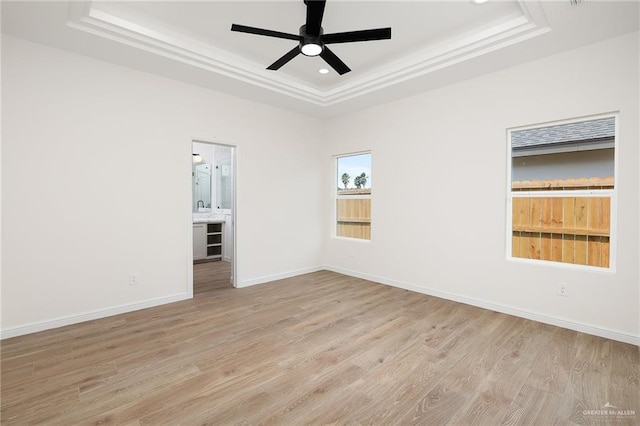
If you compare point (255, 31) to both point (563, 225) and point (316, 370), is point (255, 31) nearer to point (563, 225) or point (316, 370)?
point (316, 370)

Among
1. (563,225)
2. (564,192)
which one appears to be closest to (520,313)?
(563,225)

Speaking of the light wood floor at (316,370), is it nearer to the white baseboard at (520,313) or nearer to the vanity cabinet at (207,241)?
the white baseboard at (520,313)

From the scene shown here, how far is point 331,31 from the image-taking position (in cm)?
319

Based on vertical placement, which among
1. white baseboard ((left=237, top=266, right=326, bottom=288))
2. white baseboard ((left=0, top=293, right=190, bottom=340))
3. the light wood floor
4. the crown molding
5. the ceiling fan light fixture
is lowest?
the light wood floor

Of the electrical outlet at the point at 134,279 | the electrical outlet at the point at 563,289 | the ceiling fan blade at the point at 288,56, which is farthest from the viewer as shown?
the electrical outlet at the point at 134,279

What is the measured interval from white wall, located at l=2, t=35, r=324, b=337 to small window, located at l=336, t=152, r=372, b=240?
1766 millimetres

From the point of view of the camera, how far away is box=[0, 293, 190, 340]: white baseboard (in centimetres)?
288

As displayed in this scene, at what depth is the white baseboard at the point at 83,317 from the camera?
288 cm

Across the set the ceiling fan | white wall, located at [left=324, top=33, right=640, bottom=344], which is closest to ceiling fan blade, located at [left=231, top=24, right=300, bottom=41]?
the ceiling fan

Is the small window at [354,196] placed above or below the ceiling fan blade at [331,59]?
below

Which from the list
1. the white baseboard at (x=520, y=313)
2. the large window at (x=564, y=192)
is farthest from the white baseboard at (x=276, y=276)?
the large window at (x=564, y=192)

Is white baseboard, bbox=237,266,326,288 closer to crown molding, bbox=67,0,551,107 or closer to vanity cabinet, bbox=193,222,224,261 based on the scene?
vanity cabinet, bbox=193,222,224,261

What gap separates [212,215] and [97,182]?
3772 mm

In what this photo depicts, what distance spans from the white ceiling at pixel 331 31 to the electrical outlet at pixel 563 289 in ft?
7.98
